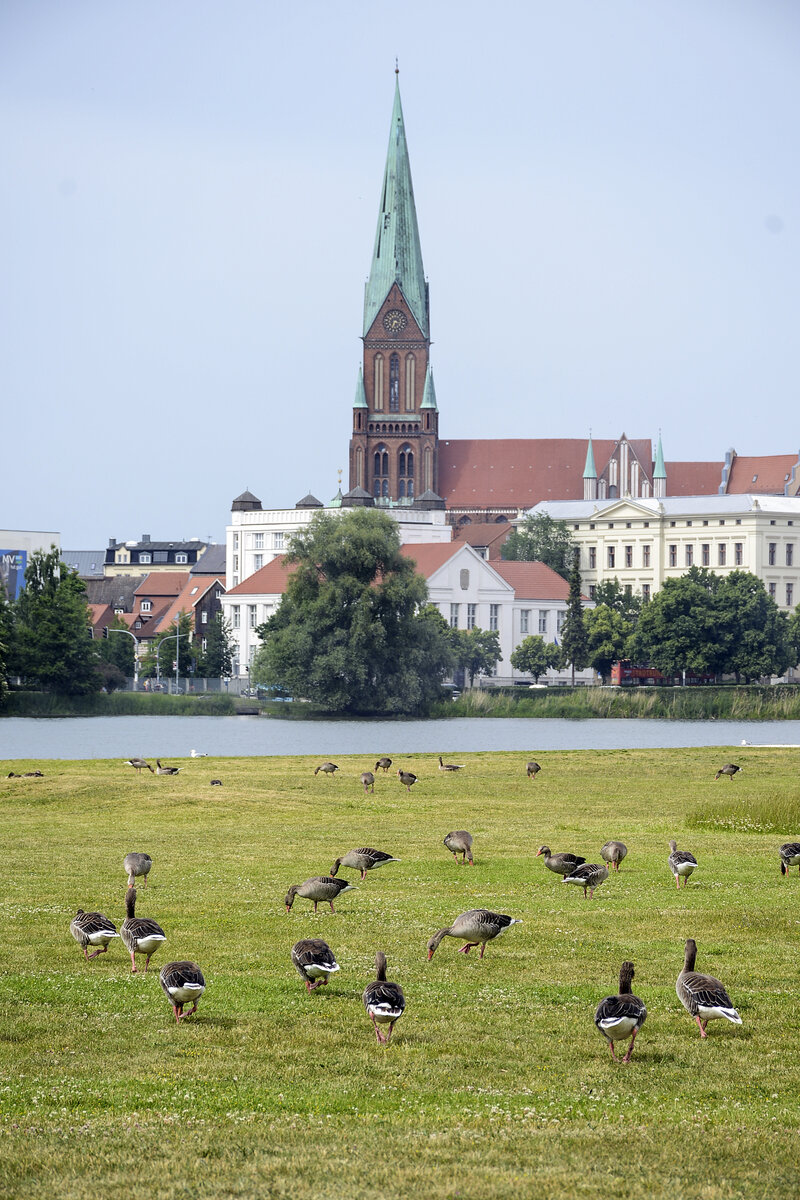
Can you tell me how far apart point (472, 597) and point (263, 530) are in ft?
118

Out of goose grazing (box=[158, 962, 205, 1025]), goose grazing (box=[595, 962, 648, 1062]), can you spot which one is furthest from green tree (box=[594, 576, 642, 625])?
goose grazing (box=[595, 962, 648, 1062])

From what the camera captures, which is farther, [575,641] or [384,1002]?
[575,641]

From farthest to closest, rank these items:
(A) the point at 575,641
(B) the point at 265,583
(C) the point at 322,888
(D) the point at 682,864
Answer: (B) the point at 265,583 < (A) the point at 575,641 < (D) the point at 682,864 < (C) the point at 322,888

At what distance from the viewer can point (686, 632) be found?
133 meters

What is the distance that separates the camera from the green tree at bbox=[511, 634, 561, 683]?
150250mm

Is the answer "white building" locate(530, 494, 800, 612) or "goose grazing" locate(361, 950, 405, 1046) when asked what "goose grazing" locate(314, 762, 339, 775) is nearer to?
"goose grazing" locate(361, 950, 405, 1046)

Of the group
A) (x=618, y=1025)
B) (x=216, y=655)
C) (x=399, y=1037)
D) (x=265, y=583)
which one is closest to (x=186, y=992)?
(x=399, y=1037)

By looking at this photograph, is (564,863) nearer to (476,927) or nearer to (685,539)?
(476,927)

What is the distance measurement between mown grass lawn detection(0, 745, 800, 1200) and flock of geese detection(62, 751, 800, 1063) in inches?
10.0

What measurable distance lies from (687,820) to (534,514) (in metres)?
164

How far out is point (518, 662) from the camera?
497 feet

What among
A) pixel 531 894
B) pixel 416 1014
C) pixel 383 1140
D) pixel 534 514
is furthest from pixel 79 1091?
pixel 534 514

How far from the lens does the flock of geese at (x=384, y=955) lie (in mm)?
12203

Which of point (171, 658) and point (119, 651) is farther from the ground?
point (119, 651)
